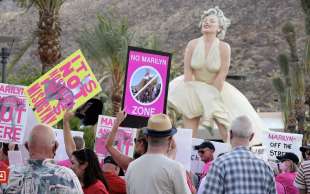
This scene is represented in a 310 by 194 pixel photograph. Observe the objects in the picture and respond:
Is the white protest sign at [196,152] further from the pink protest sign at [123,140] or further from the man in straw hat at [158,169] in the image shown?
the man in straw hat at [158,169]

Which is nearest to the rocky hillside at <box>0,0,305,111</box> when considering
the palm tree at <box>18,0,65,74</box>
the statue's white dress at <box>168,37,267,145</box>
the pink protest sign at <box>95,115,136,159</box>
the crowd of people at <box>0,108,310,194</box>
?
the palm tree at <box>18,0,65,74</box>

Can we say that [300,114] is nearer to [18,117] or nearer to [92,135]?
[92,135]

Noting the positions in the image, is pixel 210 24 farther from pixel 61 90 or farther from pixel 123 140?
pixel 61 90

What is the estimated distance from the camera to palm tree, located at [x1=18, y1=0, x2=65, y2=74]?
21781 mm

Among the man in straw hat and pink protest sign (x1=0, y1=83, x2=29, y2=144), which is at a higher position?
pink protest sign (x1=0, y1=83, x2=29, y2=144)

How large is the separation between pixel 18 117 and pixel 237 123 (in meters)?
4.18

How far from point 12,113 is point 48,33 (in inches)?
468

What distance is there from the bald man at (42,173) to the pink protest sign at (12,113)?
412 cm

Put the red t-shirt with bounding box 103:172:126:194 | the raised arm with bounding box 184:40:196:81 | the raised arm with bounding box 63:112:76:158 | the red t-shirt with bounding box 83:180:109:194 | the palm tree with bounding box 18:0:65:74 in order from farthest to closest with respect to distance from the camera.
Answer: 1. the palm tree with bounding box 18:0:65:74
2. the raised arm with bounding box 184:40:196:81
3. the raised arm with bounding box 63:112:76:158
4. the red t-shirt with bounding box 103:172:126:194
5. the red t-shirt with bounding box 83:180:109:194

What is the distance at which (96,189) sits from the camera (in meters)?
7.10

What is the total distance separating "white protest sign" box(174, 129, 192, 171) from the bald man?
14.4ft

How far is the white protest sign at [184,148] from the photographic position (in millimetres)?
10094

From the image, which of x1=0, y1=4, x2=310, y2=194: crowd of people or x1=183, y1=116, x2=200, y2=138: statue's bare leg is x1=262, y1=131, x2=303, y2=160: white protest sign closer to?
x1=0, y1=4, x2=310, y2=194: crowd of people

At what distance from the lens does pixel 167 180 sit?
6.46 metres
